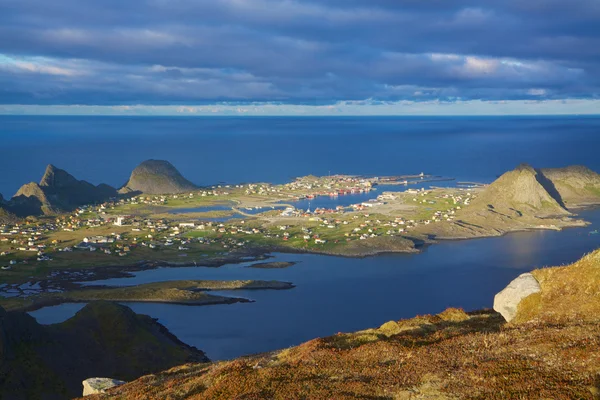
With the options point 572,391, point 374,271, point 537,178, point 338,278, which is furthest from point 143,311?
point 537,178

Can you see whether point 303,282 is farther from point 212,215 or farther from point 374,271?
point 212,215

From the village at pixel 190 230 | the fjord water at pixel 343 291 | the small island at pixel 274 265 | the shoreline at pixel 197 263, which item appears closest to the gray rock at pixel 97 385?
the fjord water at pixel 343 291

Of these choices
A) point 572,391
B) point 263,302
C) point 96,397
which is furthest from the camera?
point 263,302

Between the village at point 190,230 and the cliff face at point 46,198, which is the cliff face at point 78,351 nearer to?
the village at point 190,230

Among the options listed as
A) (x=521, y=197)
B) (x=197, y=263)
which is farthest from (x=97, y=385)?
(x=521, y=197)

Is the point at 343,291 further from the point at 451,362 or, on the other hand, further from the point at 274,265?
the point at 451,362
